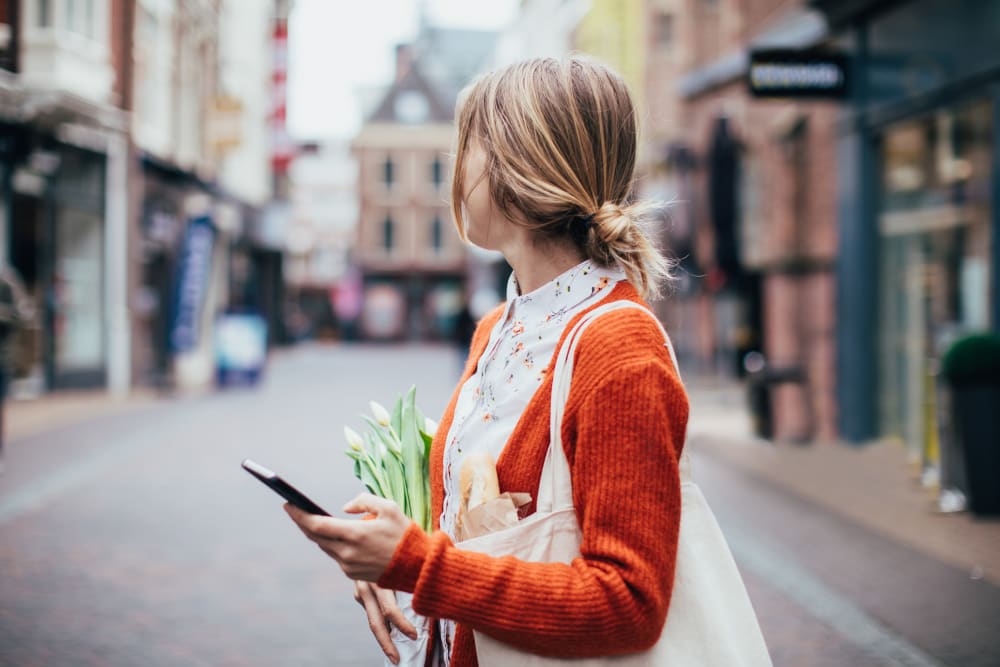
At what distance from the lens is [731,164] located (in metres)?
14.4

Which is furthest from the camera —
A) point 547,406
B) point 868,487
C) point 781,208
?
point 781,208

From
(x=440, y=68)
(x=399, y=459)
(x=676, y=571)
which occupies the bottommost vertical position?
(x=676, y=571)

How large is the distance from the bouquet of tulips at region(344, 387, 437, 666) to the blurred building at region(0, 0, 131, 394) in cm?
1251

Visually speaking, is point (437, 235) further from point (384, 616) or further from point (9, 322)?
point (384, 616)

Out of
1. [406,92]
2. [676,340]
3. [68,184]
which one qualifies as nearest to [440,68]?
[406,92]

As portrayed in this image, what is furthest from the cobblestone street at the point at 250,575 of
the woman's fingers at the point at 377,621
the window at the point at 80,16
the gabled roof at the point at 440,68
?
the gabled roof at the point at 440,68

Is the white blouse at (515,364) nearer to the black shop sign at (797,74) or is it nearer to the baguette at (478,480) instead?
the baguette at (478,480)

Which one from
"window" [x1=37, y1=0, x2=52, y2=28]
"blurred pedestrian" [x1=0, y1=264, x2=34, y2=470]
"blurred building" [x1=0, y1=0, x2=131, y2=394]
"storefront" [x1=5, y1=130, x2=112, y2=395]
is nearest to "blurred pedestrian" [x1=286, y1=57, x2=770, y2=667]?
"blurred pedestrian" [x1=0, y1=264, x2=34, y2=470]

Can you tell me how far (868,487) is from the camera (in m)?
8.44

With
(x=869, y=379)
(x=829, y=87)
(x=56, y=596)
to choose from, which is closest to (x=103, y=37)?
(x=829, y=87)

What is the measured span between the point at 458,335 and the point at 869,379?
1128 cm

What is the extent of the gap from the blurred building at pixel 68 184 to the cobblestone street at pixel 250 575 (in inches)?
236

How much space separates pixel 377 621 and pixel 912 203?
963 cm

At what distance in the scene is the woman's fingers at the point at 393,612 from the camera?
1.66m
